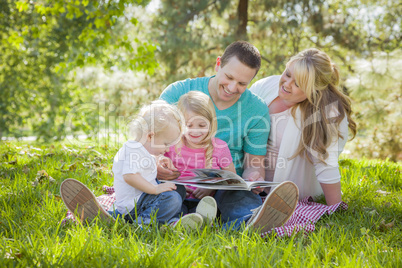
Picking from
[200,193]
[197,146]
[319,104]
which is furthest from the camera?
[319,104]

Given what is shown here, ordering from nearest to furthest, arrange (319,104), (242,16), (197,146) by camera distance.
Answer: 1. (197,146)
2. (319,104)
3. (242,16)

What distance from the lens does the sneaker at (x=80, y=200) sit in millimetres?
2039

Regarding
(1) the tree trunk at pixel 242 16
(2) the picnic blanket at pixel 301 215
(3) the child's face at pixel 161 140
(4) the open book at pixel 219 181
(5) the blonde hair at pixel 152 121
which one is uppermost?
(1) the tree trunk at pixel 242 16

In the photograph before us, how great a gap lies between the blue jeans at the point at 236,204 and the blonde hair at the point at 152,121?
64 centimetres

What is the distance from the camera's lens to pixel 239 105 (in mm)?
3000

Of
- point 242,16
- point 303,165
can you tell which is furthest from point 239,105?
point 242,16

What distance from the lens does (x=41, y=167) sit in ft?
11.4

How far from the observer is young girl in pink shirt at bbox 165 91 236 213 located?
8.54ft

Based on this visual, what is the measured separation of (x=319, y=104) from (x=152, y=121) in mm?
1361

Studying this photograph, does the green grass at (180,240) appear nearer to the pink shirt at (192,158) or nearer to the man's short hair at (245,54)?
the pink shirt at (192,158)

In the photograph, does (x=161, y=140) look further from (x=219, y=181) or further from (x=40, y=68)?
(x=40, y=68)

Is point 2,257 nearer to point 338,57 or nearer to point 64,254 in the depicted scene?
point 64,254

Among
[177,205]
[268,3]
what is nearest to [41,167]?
[177,205]

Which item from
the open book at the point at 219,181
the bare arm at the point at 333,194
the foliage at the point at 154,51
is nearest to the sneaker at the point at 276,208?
the open book at the point at 219,181
